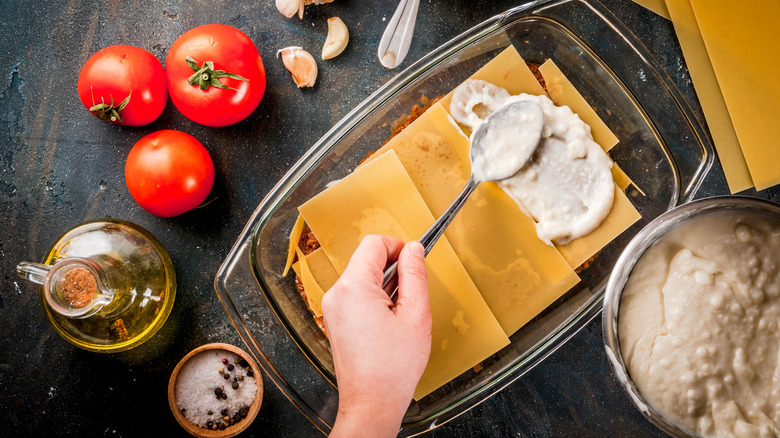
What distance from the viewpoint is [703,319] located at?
1.22 metres

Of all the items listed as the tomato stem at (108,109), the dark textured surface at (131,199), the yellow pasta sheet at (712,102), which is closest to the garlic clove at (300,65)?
the dark textured surface at (131,199)

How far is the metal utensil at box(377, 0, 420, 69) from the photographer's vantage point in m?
1.71

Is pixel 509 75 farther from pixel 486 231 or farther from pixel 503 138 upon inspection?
pixel 486 231

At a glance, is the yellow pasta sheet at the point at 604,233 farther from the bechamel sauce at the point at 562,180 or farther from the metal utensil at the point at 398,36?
the metal utensil at the point at 398,36

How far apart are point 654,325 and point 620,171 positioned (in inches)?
19.4

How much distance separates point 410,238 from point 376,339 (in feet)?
1.21

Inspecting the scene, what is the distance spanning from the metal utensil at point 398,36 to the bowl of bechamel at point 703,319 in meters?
0.93

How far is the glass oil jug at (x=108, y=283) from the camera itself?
148cm

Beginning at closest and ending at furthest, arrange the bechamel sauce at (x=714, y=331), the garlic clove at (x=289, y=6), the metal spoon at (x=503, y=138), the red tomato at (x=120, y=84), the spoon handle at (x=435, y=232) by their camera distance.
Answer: the bechamel sauce at (x=714, y=331) → the spoon handle at (x=435, y=232) → the metal spoon at (x=503, y=138) → the red tomato at (x=120, y=84) → the garlic clove at (x=289, y=6)

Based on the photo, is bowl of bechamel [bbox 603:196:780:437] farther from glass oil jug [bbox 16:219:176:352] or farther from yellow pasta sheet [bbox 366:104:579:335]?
glass oil jug [bbox 16:219:176:352]

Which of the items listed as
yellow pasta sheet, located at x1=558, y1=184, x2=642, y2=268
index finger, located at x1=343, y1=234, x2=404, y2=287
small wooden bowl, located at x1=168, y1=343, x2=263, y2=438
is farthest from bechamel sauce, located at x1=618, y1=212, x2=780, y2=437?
small wooden bowl, located at x1=168, y1=343, x2=263, y2=438

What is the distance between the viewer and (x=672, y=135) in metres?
1.57

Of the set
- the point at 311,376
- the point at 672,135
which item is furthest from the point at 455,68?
the point at 311,376

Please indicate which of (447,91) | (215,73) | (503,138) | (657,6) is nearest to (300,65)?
(215,73)
